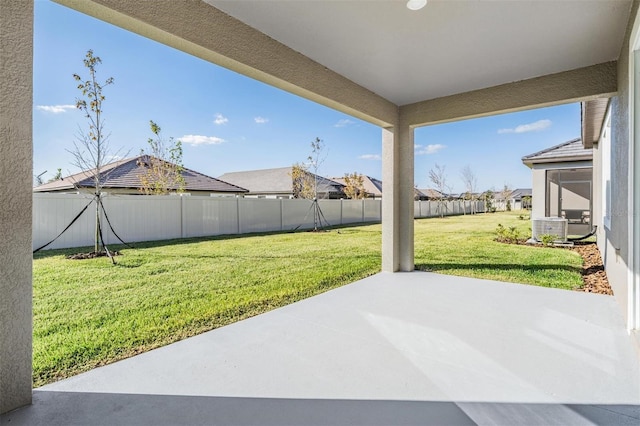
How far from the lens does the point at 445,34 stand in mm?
3541

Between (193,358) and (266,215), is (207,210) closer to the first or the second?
(266,215)

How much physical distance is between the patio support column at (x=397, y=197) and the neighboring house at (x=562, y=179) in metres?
7.33

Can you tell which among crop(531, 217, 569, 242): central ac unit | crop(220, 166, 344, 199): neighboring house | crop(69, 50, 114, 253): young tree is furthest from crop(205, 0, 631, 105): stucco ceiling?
crop(220, 166, 344, 199): neighboring house

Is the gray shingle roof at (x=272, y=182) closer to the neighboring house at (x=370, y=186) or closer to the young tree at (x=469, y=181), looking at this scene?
the neighboring house at (x=370, y=186)

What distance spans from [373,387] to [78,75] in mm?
9950

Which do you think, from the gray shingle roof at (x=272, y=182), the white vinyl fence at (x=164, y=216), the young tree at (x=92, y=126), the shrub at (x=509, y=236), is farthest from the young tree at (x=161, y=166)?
the shrub at (x=509, y=236)

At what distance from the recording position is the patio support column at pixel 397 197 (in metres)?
6.32

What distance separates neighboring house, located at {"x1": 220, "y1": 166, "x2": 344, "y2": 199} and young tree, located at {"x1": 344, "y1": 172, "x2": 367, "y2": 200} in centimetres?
79

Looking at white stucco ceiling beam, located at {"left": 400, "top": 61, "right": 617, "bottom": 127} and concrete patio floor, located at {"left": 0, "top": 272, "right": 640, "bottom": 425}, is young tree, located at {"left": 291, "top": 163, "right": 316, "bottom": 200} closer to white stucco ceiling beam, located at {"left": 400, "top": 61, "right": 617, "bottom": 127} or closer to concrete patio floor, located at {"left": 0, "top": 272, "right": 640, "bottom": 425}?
white stucco ceiling beam, located at {"left": 400, "top": 61, "right": 617, "bottom": 127}

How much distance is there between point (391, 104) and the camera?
6.02 meters

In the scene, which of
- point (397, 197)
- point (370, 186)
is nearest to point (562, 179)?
point (397, 197)

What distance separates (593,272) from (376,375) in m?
6.09

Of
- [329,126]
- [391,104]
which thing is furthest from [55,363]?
[329,126]

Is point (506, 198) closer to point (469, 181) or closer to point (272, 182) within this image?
point (469, 181)
